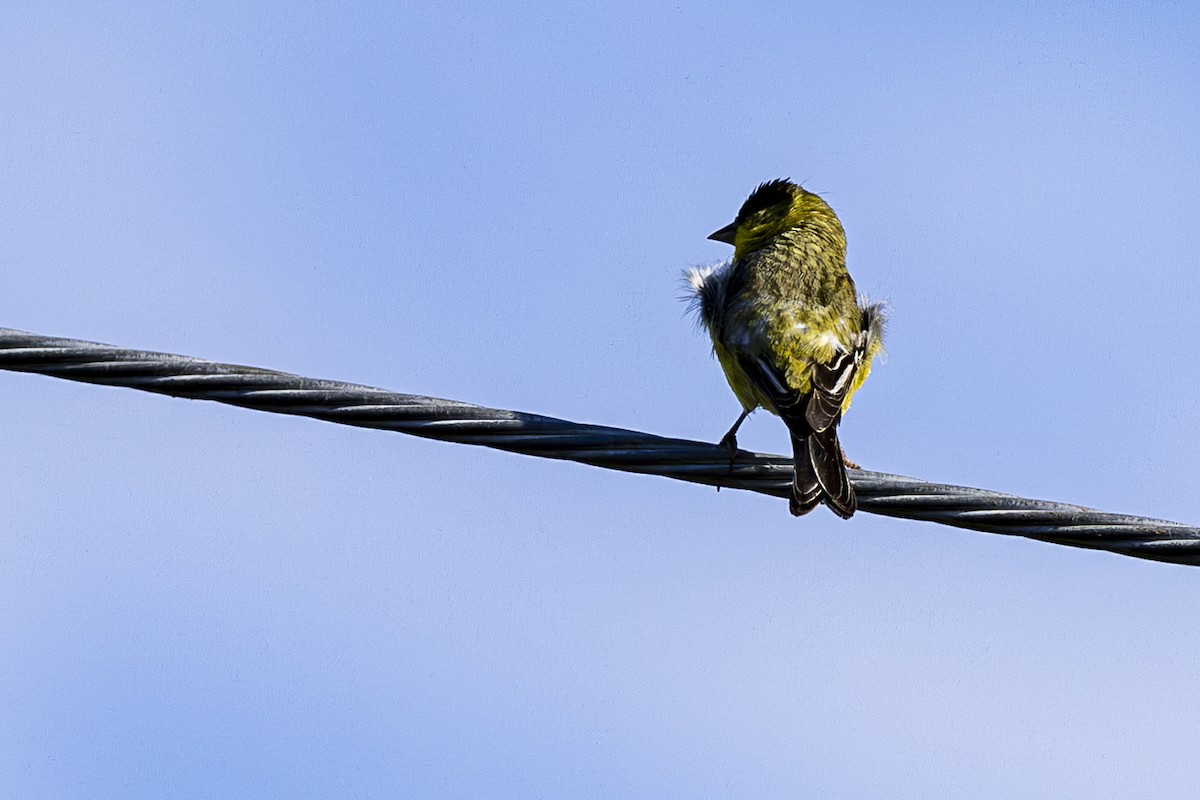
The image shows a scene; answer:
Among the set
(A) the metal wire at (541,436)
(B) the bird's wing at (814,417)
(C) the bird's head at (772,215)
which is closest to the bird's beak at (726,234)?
(C) the bird's head at (772,215)

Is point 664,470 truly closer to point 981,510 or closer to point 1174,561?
point 981,510

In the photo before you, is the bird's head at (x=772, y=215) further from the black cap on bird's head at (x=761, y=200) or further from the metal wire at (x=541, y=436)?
the metal wire at (x=541, y=436)

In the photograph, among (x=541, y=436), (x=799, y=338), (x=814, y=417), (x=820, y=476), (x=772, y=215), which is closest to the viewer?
(x=541, y=436)

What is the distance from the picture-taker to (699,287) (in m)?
8.85

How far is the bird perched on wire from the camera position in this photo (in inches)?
276

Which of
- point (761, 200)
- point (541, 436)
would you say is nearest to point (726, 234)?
point (761, 200)

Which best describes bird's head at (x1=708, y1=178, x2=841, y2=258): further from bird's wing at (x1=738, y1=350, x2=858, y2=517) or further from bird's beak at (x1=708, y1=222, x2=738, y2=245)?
bird's wing at (x1=738, y1=350, x2=858, y2=517)

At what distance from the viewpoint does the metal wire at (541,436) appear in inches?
182

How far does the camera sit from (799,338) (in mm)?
7816

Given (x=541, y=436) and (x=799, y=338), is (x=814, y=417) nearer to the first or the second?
(x=799, y=338)

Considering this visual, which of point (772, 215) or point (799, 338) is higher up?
point (772, 215)

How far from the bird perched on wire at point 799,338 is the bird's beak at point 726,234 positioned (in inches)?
29.4

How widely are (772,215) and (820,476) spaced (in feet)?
13.7

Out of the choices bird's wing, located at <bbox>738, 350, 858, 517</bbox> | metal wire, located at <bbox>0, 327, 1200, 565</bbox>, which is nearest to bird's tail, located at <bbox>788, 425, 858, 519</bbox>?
bird's wing, located at <bbox>738, 350, 858, 517</bbox>
